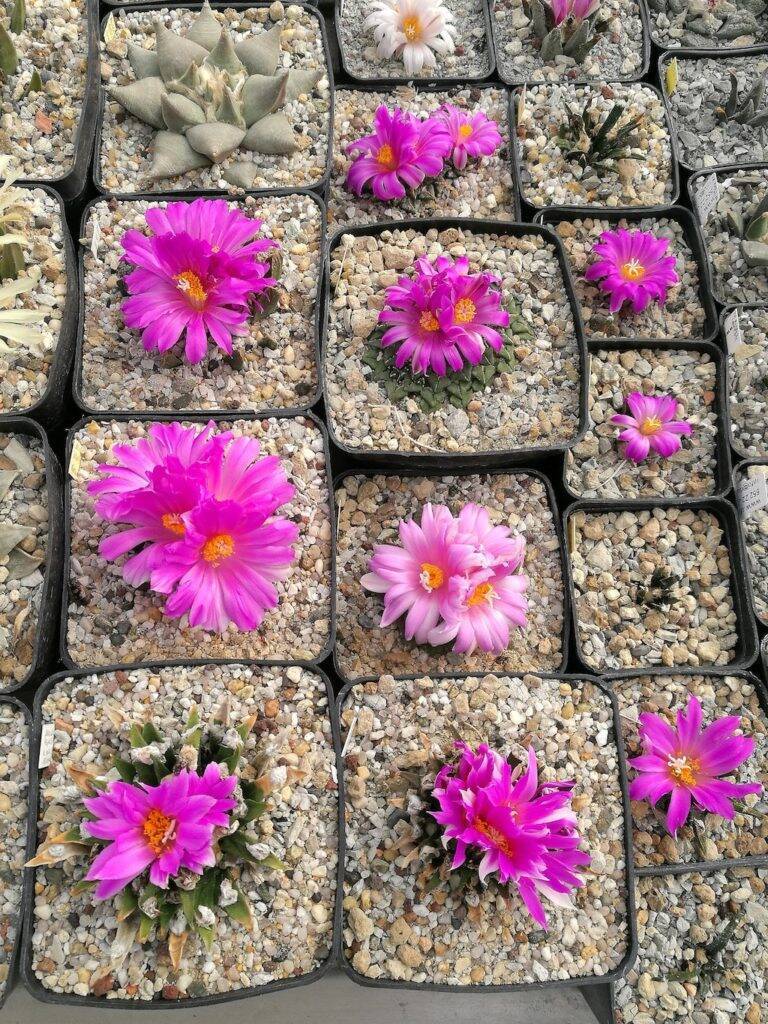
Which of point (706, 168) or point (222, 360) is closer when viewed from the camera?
point (222, 360)

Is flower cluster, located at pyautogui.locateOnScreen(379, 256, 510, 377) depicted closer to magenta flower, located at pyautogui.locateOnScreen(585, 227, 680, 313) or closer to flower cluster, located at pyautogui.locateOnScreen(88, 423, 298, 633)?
magenta flower, located at pyautogui.locateOnScreen(585, 227, 680, 313)

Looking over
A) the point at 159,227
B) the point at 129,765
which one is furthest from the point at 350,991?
the point at 159,227

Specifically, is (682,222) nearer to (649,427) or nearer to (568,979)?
(649,427)

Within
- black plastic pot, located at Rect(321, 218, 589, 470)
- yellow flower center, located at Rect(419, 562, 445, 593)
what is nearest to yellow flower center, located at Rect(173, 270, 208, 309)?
black plastic pot, located at Rect(321, 218, 589, 470)

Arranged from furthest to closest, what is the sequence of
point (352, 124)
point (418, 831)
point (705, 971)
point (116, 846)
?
1. point (352, 124)
2. point (705, 971)
3. point (418, 831)
4. point (116, 846)

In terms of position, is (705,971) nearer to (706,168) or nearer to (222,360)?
(222,360)

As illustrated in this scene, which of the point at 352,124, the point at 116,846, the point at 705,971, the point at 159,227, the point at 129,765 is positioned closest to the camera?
the point at 116,846

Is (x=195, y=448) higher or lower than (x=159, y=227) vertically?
lower
